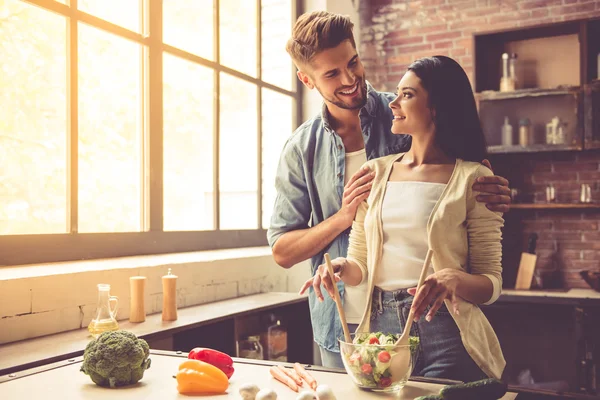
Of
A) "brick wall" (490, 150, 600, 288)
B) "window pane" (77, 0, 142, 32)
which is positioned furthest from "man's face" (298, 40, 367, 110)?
"brick wall" (490, 150, 600, 288)

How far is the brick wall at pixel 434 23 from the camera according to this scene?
14.6ft

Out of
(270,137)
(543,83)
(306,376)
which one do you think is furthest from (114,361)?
(543,83)

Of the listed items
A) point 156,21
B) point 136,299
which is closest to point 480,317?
point 136,299

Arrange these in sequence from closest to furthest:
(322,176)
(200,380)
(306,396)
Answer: (306,396), (200,380), (322,176)

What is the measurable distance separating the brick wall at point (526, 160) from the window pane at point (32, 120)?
2956 mm

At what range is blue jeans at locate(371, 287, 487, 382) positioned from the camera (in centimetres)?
161

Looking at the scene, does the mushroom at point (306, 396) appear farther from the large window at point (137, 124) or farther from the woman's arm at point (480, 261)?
the large window at point (137, 124)

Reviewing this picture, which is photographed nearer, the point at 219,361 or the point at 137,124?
the point at 219,361

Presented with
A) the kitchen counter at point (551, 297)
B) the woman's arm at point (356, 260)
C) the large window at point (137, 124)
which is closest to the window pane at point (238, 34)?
the large window at point (137, 124)

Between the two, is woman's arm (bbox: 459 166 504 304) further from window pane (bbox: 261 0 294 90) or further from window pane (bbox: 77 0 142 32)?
window pane (bbox: 261 0 294 90)

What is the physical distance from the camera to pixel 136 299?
255 centimetres

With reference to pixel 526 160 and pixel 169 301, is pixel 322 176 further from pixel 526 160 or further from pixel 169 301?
pixel 526 160

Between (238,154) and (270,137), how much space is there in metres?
0.51

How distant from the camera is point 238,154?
4.00 m
